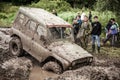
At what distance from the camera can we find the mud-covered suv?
43.5ft

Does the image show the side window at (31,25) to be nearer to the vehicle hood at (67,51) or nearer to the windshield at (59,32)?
the windshield at (59,32)

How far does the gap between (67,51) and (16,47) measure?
3089mm

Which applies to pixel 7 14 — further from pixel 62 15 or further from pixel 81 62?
pixel 81 62

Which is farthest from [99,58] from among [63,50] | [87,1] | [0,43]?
[87,1]

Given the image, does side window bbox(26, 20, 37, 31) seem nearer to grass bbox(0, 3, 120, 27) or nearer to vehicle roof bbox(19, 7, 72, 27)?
vehicle roof bbox(19, 7, 72, 27)

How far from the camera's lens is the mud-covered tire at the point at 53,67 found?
1312 centimetres

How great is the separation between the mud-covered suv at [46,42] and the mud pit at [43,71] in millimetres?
361

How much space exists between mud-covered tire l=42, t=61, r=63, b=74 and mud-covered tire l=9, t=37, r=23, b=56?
6.58 feet

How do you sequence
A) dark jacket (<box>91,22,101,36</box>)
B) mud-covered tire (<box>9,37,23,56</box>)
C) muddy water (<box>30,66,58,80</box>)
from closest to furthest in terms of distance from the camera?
muddy water (<box>30,66,58,80</box>)
mud-covered tire (<box>9,37,23,56</box>)
dark jacket (<box>91,22,101,36</box>)

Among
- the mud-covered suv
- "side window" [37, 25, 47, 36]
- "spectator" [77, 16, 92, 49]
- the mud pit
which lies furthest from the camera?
"spectator" [77, 16, 92, 49]

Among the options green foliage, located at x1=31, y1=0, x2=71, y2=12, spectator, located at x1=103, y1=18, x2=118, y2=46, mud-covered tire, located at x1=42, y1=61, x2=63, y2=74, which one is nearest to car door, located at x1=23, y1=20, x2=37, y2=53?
mud-covered tire, located at x1=42, y1=61, x2=63, y2=74

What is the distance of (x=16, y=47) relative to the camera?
15.6 meters

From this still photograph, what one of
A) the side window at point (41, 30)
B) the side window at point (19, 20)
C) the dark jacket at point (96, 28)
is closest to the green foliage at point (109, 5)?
the dark jacket at point (96, 28)

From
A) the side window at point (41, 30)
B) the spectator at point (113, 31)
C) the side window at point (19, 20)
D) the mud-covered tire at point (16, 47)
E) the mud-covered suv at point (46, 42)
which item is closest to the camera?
the mud-covered suv at point (46, 42)
